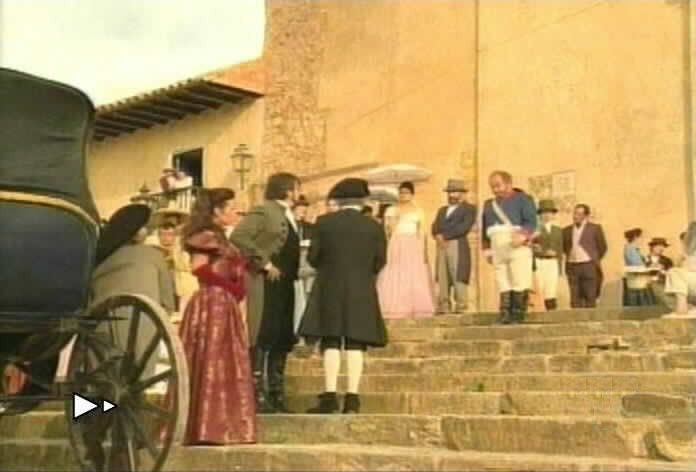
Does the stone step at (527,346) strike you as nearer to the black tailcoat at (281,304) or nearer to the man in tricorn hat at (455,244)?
the black tailcoat at (281,304)

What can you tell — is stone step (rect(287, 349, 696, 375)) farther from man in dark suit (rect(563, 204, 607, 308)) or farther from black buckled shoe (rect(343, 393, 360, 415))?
man in dark suit (rect(563, 204, 607, 308))

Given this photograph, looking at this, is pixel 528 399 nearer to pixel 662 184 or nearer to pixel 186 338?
pixel 186 338

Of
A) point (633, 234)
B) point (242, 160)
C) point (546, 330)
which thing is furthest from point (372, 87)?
point (546, 330)

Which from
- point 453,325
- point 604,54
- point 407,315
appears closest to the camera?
point 453,325

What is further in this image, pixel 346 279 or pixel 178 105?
pixel 178 105

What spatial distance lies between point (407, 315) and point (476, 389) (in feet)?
11.3

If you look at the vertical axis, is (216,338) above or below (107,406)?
above

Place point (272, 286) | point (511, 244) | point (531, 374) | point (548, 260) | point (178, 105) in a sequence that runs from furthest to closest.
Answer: point (178, 105) < point (548, 260) < point (511, 244) < point (531, 374) < point (272, 286)

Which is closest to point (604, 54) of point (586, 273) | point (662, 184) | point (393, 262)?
point (662, 184)

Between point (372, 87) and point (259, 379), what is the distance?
360 inches

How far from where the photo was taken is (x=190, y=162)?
16781 millimetres

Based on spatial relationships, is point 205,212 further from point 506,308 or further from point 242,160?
point 242,160

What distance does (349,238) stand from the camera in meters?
5.54

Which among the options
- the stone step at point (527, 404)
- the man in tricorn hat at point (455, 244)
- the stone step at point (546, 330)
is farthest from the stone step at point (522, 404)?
the man in tricorn hat at point (455, 244)
